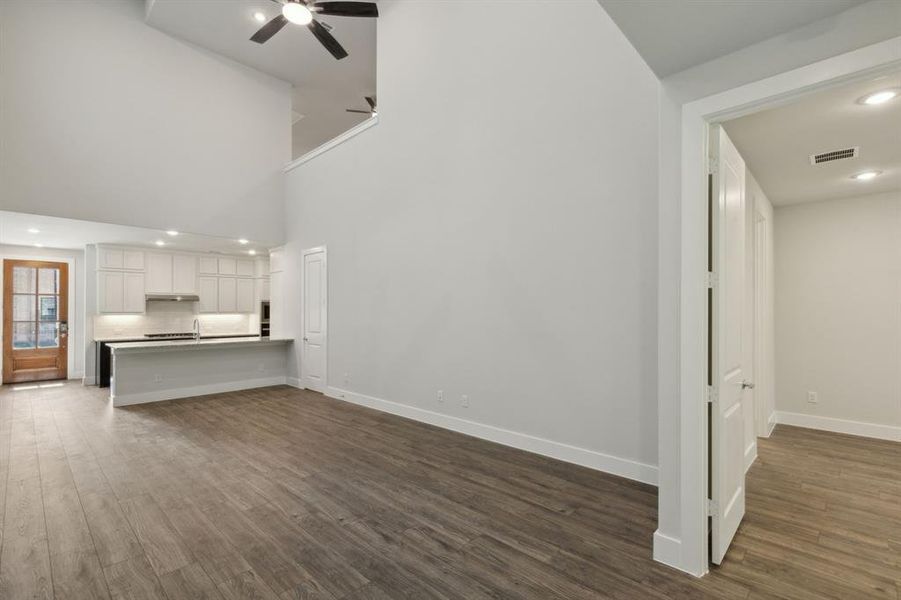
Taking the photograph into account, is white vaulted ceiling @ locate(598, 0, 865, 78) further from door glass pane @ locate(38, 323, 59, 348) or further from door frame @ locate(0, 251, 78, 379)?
door glass pane @ locate(38, 323, 59, 348)

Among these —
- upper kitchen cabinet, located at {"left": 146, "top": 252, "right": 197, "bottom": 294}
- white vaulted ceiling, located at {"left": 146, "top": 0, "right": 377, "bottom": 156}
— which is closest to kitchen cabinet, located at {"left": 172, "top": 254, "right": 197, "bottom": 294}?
upper kitchen cabinet, located at {"left": 146, "top": 252, "right": 197, "bottom": 294}

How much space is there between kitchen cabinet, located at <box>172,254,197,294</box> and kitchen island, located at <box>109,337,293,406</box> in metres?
1.87

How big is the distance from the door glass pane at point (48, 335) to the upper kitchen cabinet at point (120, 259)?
2.01 metres

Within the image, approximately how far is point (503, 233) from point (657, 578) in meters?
2.99

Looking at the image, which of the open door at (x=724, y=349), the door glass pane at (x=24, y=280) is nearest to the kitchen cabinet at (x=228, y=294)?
the door glass pane at (x=24, y=280)

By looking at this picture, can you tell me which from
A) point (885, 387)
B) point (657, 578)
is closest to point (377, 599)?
point (657, 578)

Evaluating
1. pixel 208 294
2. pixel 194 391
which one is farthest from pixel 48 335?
pixel 194 391

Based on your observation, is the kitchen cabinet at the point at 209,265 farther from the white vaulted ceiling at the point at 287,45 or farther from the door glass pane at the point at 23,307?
the white vaulted ceiling at the point at 287,45

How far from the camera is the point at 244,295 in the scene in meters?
9.34

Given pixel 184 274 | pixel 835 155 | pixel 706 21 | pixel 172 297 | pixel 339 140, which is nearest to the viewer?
pixel 706 21

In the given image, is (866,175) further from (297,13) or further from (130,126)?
(130,126)

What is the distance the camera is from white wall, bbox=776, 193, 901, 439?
13.9 feet

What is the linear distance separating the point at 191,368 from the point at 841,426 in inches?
347

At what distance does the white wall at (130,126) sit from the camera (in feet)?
17.1
